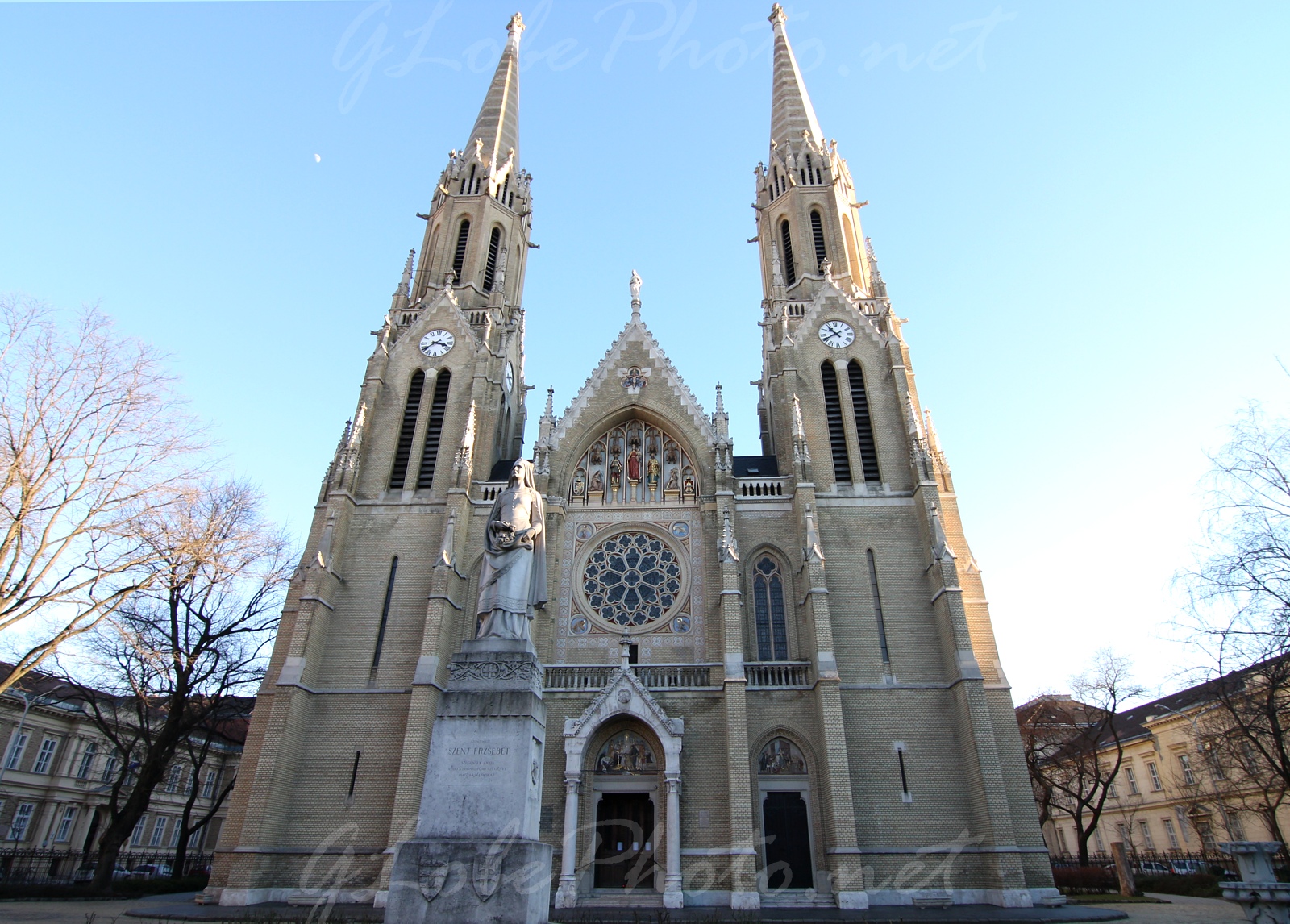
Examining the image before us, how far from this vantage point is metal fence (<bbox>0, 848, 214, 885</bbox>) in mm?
22719

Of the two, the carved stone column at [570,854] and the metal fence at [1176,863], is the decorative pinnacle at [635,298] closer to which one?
the carved stone column at [570,854]

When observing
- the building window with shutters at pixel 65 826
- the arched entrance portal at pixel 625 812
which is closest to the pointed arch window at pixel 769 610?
the arched entrance portal at pixel 625 812

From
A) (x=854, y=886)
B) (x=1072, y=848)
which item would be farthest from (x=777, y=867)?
(x=1072, y=848)

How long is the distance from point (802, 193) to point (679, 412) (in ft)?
45.2

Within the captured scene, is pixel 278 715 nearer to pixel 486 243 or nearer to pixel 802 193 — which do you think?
pixel 486 243

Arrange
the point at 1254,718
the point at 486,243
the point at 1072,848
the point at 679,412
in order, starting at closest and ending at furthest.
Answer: the point at 1254,718 < the point at 679,412 < the point at 486,243 < the point at 1072,848

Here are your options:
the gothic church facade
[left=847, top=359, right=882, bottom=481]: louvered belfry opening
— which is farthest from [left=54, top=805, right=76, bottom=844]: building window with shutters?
[left=847, top=359, right=882, bottom=481]: louvered belfry opening

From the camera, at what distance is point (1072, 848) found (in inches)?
2005

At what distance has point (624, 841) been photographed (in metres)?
20.9

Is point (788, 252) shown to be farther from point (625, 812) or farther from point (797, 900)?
point (797, 900)

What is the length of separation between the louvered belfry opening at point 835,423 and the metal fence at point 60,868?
2594 cm

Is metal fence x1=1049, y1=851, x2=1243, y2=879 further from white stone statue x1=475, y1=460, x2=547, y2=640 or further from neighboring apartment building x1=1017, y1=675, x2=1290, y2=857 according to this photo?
white stone statue x1=475, y1=460, x2=547, y2=640

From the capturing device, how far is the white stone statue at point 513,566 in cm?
1034

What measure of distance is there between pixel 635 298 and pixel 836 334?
8225 millimetres
